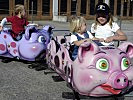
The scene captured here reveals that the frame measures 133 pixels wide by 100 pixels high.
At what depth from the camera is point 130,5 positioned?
32281 millimetres

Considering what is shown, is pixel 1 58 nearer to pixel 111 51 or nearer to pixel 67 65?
pixel 67 65

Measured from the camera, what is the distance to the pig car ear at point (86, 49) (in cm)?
469

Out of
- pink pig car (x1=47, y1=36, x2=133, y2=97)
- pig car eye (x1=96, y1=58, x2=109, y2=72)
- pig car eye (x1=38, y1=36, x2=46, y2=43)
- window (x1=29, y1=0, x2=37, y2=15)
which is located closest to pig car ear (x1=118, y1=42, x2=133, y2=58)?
pink pig car (x1=47, y1=36, x2=133, y2=97)

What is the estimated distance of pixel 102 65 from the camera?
4660 mm

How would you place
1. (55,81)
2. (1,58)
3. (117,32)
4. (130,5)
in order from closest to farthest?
(117,32) → (55,81) → (1,58) → (130,5)

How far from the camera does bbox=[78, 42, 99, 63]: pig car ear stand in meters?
4.69

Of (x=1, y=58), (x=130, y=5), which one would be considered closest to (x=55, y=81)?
(x=1, y=58)

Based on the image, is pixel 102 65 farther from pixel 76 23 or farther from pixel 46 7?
pixel 46 7

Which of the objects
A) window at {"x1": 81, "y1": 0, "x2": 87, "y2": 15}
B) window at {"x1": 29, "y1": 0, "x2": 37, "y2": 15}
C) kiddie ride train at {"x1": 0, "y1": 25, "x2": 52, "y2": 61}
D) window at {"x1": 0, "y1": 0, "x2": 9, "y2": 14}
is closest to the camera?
kiddie ride train at {"x1": 0, "y1": 25, "x2": 52, "y2": 61}

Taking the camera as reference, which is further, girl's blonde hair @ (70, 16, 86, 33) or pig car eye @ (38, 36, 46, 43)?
pig car eye @ (38, 36, 46, 43)

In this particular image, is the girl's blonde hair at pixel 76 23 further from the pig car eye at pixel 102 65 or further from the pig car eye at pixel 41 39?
the pig car eye at pixel 41 39

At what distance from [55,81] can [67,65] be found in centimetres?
86

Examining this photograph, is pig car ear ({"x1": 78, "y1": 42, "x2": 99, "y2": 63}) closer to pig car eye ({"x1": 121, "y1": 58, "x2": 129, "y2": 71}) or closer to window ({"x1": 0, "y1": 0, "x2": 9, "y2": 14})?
pig car eye ({"x1": 121, "y1": 58, "x2": 129, "y2": 71})

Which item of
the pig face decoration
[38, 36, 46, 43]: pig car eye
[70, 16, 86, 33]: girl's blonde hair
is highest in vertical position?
[70, 16, 86, 33]: girl's blonde hair
